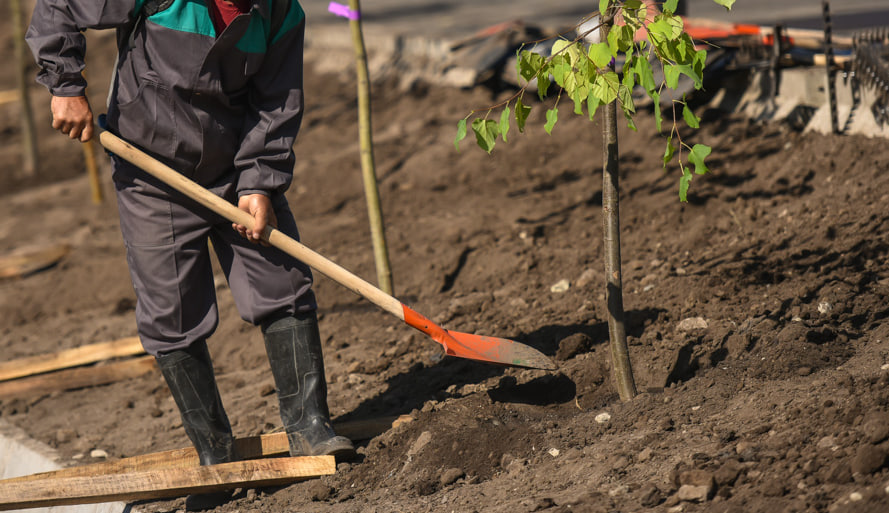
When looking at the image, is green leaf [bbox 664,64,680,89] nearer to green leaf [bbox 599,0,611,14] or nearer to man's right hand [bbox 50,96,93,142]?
green leaf [bbox 599,0,611,14]

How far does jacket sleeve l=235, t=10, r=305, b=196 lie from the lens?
3195mm

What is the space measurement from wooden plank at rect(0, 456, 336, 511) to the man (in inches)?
4.8

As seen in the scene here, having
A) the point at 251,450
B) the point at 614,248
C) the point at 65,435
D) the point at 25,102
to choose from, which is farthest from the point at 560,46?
the point at 25,102

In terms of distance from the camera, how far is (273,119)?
10.6 ft

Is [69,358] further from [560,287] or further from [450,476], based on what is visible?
[450,476]

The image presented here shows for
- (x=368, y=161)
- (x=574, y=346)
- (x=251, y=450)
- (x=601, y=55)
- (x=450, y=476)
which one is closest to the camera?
(x=601, y=55)

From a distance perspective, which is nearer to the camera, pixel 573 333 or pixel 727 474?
pixel 727 474

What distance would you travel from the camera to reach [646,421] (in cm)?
306

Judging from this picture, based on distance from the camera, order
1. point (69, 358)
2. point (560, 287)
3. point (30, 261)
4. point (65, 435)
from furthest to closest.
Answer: point (30, 261) < point (69, 358) < point (560, 287) < point (65, 435)

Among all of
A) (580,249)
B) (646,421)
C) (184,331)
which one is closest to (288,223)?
(184,331)

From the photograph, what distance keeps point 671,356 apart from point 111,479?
1999 mm

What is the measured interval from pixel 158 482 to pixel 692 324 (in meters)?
2.04

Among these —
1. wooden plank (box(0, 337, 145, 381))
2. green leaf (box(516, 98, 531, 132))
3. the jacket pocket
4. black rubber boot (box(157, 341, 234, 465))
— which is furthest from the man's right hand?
wooden plank (box(0, 337, 145, 381))

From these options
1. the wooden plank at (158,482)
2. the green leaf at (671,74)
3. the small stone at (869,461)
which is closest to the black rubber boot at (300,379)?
the wooden plank at (158,482)
